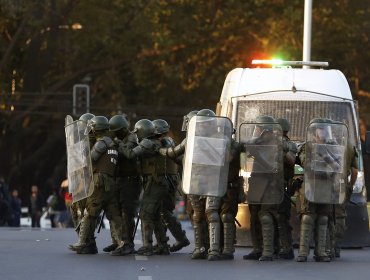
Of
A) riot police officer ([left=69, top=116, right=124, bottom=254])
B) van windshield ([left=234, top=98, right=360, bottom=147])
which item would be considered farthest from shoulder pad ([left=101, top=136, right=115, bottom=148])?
van windshield ([left=234, top=98, right=360, bottom=147])

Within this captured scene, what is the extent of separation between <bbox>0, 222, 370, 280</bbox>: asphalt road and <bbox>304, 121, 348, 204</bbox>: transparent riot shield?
34.1 inches

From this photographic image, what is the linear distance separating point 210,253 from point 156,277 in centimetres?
264

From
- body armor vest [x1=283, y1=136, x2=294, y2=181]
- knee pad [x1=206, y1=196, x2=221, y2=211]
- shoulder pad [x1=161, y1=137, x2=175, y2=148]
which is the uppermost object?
shoulder pad [x1=161, y1=137, x2=175, y2=148]

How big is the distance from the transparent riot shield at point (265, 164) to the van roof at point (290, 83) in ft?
13.1

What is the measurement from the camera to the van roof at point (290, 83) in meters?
23.1

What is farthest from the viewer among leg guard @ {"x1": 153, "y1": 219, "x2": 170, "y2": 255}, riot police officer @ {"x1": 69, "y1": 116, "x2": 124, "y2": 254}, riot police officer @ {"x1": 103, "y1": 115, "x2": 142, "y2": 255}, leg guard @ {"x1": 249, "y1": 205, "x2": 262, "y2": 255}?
leg guard @ {"x1": 153, "y1": 219, "x2": 170, "y2": 255}

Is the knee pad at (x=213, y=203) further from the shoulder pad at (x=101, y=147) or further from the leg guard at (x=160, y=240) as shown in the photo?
the shoulder pad at (x=101, y=147)

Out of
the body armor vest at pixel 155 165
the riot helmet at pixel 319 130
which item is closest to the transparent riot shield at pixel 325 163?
the riot helmet at pixel 319 130

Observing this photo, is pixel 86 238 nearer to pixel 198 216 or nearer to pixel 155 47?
pixel 198 216

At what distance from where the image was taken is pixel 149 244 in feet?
64.1

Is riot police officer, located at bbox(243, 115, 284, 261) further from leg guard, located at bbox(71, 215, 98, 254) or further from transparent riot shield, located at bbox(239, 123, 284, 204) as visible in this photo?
leg guard, located at bbox(71, 215, 98, 254)

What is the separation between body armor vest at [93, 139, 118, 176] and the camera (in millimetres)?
19453

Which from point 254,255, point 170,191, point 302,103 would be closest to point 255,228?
point 254,255

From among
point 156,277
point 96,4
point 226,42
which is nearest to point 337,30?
point 226,42
